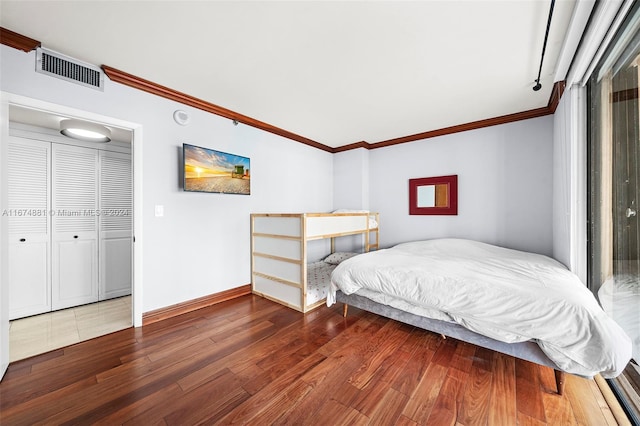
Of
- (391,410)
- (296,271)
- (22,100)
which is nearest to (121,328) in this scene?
(296,271)

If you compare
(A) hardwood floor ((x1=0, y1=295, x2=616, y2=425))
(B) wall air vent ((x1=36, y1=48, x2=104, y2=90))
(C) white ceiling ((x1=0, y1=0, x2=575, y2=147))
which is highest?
(C) white ceiling ((x1=0, y1=0, x2=575, y2=147))

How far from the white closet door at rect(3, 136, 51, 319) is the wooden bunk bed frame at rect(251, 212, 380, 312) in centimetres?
221

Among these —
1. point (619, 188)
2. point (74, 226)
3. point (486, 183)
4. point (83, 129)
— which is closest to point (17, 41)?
point (83, 129)

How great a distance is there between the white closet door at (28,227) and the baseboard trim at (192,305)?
1388mm

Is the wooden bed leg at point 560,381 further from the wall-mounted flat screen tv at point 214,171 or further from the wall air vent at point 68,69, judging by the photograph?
the wall air vent at point 68,69

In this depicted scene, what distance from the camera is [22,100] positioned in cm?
174

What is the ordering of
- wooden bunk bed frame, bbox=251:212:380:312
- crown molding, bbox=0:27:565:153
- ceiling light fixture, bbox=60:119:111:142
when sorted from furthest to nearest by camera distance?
wooden bunk bed frame, bbox=251:212:380:312 → ceiling light fixture, bbox=60:119:111:142 → crown molding, bbox=0:27:565:153

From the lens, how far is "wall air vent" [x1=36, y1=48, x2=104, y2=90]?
1808 mm

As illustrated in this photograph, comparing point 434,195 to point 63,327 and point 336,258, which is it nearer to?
point 336,258

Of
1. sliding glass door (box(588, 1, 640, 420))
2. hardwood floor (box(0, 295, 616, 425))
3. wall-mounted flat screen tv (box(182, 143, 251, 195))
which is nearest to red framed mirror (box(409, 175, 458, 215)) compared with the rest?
sliding glass door (box(588, 1, 640, 420))

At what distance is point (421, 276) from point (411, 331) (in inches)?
25.0

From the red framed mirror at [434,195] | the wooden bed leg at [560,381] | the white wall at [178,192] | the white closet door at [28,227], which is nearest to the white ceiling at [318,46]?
the white wall at [178,192]

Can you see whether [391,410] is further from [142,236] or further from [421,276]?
[142,236]

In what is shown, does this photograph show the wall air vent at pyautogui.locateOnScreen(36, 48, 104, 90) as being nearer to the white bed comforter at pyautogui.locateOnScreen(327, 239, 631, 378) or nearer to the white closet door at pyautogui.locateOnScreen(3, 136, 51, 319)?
the white closet door at pyautogui.locateOnScreen(3, 136, 51, 319)
